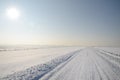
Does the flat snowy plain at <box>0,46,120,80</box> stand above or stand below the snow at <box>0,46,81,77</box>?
above

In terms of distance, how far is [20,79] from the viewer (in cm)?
967

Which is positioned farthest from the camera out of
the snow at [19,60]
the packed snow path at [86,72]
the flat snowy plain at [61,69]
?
the snow at [19,60]

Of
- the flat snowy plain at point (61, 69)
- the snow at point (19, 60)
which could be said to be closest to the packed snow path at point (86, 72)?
the flat snowy plain at point (61, 69)

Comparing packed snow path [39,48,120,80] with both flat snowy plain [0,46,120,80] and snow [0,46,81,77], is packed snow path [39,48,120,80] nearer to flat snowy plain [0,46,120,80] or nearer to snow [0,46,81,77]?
flat snowy plain [0,46,120,80]

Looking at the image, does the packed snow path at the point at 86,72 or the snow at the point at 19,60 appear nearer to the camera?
the packed snow path at the point at 86,72

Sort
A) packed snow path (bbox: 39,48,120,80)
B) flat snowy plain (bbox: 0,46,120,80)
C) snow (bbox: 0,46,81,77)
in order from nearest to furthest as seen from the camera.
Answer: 1. packed snow path (bbox: 39,48,120,80)
2. flat snowy plain (bbox: 0,46,120,80)
3. snow (bbox: 0,46,81,77)

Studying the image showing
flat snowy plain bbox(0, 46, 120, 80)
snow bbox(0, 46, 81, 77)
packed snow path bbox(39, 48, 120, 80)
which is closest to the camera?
packed snow path bbox(39, 48, 120, 80)

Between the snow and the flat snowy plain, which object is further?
the snow

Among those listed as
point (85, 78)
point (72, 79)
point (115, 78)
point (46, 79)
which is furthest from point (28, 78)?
point (115, 78)

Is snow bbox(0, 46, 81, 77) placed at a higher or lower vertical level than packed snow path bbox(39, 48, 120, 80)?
lower

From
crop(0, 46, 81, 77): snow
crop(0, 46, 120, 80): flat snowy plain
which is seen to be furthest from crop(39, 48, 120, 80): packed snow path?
crop(0, 46, 81, 77): snow

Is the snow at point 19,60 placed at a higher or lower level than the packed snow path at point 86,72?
lower

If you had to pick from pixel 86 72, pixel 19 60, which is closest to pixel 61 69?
pixel 86 72

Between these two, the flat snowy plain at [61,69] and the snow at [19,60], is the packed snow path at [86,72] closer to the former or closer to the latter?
the flat snowy plain at [61,69]
